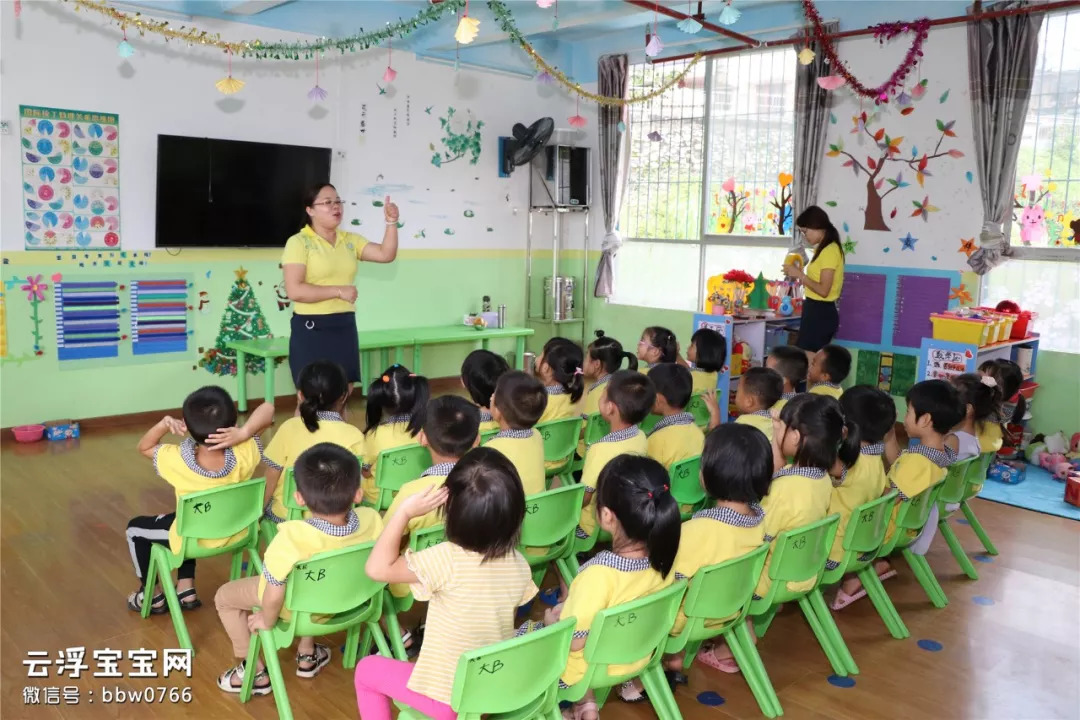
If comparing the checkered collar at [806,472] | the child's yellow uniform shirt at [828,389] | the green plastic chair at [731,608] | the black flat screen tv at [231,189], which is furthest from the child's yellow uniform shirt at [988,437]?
the black flat screen tv at [231,189]

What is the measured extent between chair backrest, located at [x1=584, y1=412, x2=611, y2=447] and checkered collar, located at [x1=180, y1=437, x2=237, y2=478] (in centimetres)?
165

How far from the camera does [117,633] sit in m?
3.12

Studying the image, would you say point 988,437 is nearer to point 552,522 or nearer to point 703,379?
point 703,379

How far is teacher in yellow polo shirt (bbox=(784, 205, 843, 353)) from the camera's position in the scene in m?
5.78

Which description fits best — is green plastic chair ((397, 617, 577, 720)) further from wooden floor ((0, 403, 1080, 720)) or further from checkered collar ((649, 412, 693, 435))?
checkered collar ((649, 412, 693, 435))

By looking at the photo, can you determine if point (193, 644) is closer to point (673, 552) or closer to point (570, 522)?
point (570, 522)

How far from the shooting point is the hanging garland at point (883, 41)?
627cm

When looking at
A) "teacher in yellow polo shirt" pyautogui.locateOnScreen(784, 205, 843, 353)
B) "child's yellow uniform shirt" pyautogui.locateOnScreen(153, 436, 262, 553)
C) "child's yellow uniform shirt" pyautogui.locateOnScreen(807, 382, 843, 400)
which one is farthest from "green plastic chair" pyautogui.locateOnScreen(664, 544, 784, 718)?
"teacher in yellow polo shirt" pyautogui.locateOnScreen(784, 205, 843, 353)

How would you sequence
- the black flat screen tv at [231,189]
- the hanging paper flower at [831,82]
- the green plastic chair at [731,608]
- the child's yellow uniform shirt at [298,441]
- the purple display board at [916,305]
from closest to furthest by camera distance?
the green plastic chair at [731,608], the child's yellow uniform shirt at [298,441], the hanging paper flower at [831,82], the black flat screen tv at [231,189], the purple display board at [916,305]

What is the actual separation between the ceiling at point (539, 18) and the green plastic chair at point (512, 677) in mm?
4993

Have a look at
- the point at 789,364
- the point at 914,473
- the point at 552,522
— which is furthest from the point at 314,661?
the point at 789,364

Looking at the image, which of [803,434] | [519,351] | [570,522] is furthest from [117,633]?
[519,351]

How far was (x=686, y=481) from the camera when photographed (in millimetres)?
3395

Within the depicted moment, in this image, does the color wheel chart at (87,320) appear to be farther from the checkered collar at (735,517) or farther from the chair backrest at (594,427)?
the checkered collar at (735,517)
